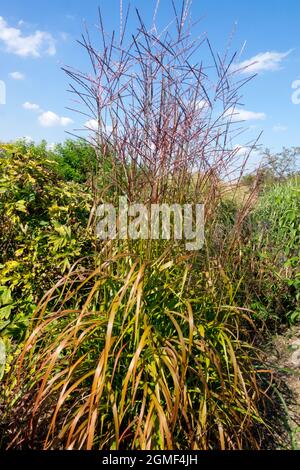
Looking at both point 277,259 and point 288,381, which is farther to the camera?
point 277,259

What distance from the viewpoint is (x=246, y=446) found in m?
2.06

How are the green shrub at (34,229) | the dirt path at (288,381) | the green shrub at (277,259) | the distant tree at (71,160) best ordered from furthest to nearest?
1. the distant tree at (71,160)
2. the green shrub at (277,259)
3. the green shrub at (34,229)
4. the dirt path at (288,381)

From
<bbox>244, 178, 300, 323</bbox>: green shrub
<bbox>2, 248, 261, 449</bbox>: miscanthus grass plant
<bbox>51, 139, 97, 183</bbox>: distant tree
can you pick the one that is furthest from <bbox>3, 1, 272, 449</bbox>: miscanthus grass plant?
<bbox>51, 139, 97, 183</bbox>: distant tree

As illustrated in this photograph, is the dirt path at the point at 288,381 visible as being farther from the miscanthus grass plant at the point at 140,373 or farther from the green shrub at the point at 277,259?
the miscanthus grass plant at the point at 140,373

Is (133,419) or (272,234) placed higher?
(272,234)

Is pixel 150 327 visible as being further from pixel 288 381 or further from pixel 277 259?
pixel 277 259

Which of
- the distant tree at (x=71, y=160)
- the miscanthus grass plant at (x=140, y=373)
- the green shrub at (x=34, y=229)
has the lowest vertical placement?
the miscanthus grass plant at (x=140, y=373)

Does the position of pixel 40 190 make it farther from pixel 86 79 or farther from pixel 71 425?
pixel 71 425

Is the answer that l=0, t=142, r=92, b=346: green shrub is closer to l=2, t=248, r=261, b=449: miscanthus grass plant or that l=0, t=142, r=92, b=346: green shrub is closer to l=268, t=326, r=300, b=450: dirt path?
l=2, t=248, r=261, b=449: miscanthus grass plant

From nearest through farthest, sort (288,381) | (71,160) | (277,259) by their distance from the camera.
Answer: (288,381), (277,259), (71,160)

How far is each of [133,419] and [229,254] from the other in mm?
1051

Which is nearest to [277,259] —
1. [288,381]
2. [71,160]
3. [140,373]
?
[288,381]

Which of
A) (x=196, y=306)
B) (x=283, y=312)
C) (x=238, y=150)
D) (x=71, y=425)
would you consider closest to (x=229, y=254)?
(x=196, y=306)

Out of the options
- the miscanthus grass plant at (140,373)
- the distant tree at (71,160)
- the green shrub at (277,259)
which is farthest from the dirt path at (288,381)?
the distant tree at (71,160)
